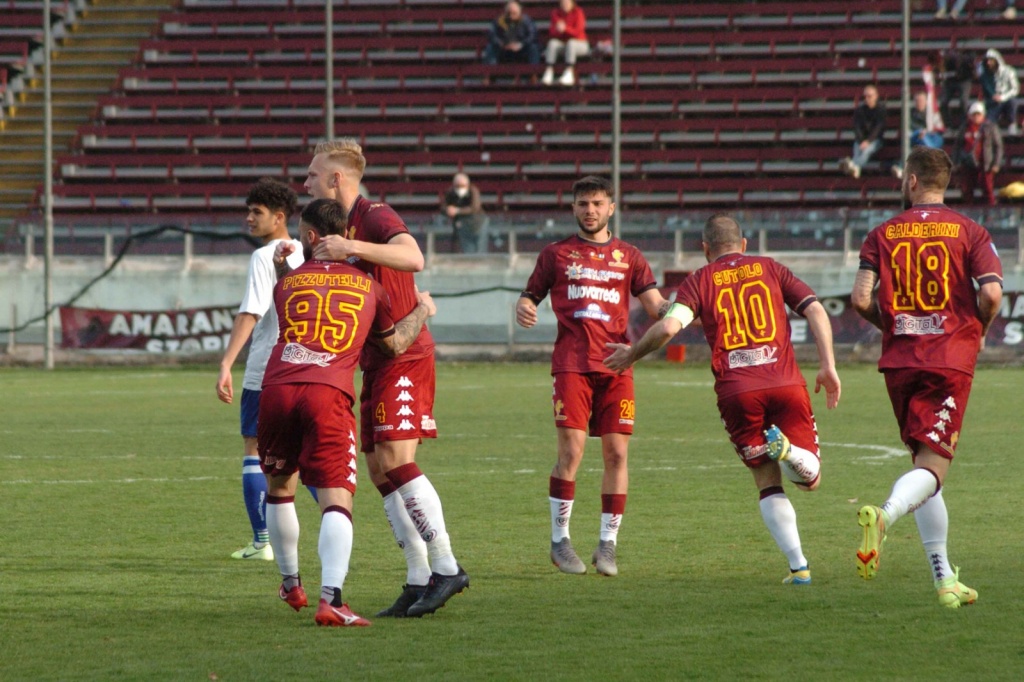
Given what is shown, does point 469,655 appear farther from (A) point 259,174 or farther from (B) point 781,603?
(A) point 259,174

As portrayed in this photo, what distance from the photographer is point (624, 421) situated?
846cm

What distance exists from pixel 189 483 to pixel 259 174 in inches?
845

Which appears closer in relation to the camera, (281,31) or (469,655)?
(469,655)

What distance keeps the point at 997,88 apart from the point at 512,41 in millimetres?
9885

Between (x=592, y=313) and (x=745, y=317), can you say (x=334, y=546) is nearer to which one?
(x=745, y=317)

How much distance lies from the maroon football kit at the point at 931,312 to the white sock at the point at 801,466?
1.53 feet

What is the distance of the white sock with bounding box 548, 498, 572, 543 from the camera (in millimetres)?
8188

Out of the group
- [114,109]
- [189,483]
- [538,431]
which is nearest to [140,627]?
[189,483]

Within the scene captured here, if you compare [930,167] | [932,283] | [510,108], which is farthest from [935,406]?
[510,108]

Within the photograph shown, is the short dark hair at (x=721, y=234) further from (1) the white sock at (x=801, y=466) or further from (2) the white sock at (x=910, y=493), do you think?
(2) the white sock at (x=910, y=493)

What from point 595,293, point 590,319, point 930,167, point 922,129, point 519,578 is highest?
point 922,129

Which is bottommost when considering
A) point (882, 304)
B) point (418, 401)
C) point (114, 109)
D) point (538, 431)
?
point (538, 431)

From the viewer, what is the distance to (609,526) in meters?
8.16

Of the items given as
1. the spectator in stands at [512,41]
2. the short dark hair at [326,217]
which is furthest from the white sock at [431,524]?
the spectator in stands at [512,41]
